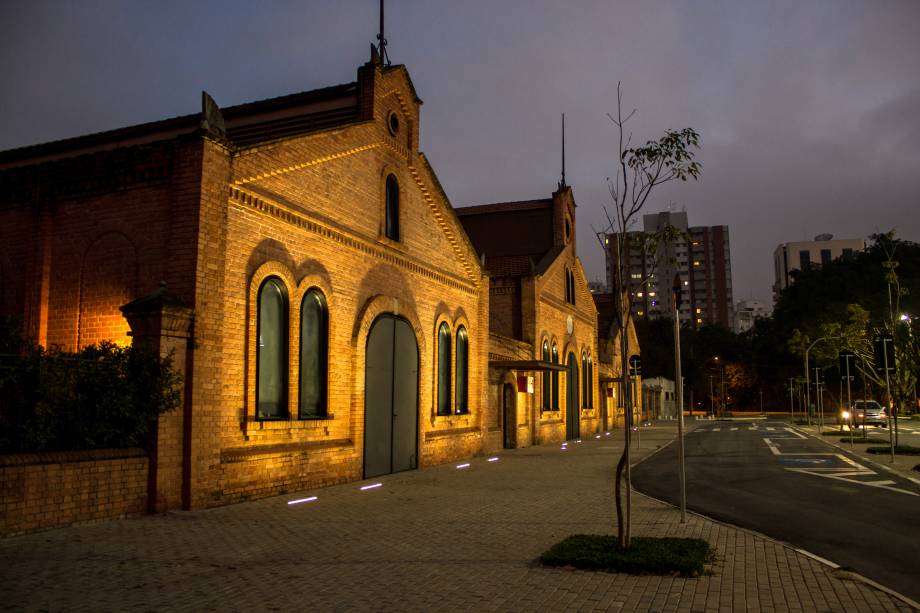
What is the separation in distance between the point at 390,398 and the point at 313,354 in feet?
11.1

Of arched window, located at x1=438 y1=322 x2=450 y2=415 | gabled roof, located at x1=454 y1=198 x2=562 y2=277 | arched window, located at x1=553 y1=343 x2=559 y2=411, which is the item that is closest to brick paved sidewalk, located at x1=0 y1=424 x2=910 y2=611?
arched window, located at x1=438 y1=322 x2=450 y2=415

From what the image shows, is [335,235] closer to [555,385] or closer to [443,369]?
[443,369]

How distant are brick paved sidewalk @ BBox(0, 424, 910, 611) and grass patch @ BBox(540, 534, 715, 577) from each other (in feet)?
0.55

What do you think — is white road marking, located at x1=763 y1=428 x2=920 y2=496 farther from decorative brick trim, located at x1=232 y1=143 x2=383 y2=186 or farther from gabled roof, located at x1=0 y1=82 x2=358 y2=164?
gabled roof, located at x1=0 y1=82 x2=358 y2=164

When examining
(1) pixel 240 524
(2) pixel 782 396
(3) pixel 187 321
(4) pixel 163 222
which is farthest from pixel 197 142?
(2) pixel 782 396

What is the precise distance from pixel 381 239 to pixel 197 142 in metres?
6.30

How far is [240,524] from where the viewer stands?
1048 cm

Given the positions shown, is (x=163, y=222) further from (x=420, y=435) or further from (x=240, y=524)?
(x=420, y=435)

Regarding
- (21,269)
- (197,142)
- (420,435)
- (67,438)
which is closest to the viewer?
(67,438)

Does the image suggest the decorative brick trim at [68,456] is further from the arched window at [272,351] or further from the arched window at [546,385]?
the arched window at [546,385]

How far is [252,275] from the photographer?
13375mm

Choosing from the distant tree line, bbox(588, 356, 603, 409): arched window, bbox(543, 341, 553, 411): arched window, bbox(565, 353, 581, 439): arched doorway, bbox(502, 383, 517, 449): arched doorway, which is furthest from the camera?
the distant tree line

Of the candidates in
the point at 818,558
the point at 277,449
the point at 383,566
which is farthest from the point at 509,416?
the point at 383,566

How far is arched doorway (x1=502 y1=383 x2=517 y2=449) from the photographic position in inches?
1086
